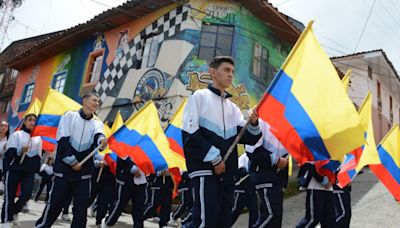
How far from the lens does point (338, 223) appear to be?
6.57m

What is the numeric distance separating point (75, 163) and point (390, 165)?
220 inches

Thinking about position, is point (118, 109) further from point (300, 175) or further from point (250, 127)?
point (250, 127)

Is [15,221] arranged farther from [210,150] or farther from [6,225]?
[210,150]

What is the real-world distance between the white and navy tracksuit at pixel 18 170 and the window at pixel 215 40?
8.36m

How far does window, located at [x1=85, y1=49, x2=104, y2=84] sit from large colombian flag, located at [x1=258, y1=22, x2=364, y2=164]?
47.6 feet

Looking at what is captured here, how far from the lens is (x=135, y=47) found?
1642cm

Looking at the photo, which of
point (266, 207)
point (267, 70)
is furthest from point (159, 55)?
point (266, 207)

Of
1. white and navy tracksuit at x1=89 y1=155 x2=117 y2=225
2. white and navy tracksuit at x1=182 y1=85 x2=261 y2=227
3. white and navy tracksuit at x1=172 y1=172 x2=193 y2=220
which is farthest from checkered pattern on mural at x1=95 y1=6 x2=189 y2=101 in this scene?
white and navy tracksuit at x1=182 y1=85 x2=261 y2=227

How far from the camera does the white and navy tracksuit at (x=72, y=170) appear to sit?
16.5 feet

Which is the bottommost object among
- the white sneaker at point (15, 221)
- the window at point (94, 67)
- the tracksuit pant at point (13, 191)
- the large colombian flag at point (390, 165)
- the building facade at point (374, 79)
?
the white sneaker at point (15, 221)

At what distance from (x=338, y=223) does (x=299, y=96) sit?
3232 millimetres

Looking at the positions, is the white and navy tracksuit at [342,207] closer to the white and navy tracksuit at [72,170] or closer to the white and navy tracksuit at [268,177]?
the white and navy tracksuit at [268,177]

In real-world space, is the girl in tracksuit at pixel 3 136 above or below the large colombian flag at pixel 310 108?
below

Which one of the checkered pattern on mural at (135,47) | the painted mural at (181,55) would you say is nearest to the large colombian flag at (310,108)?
the painted mural at (181,55)
